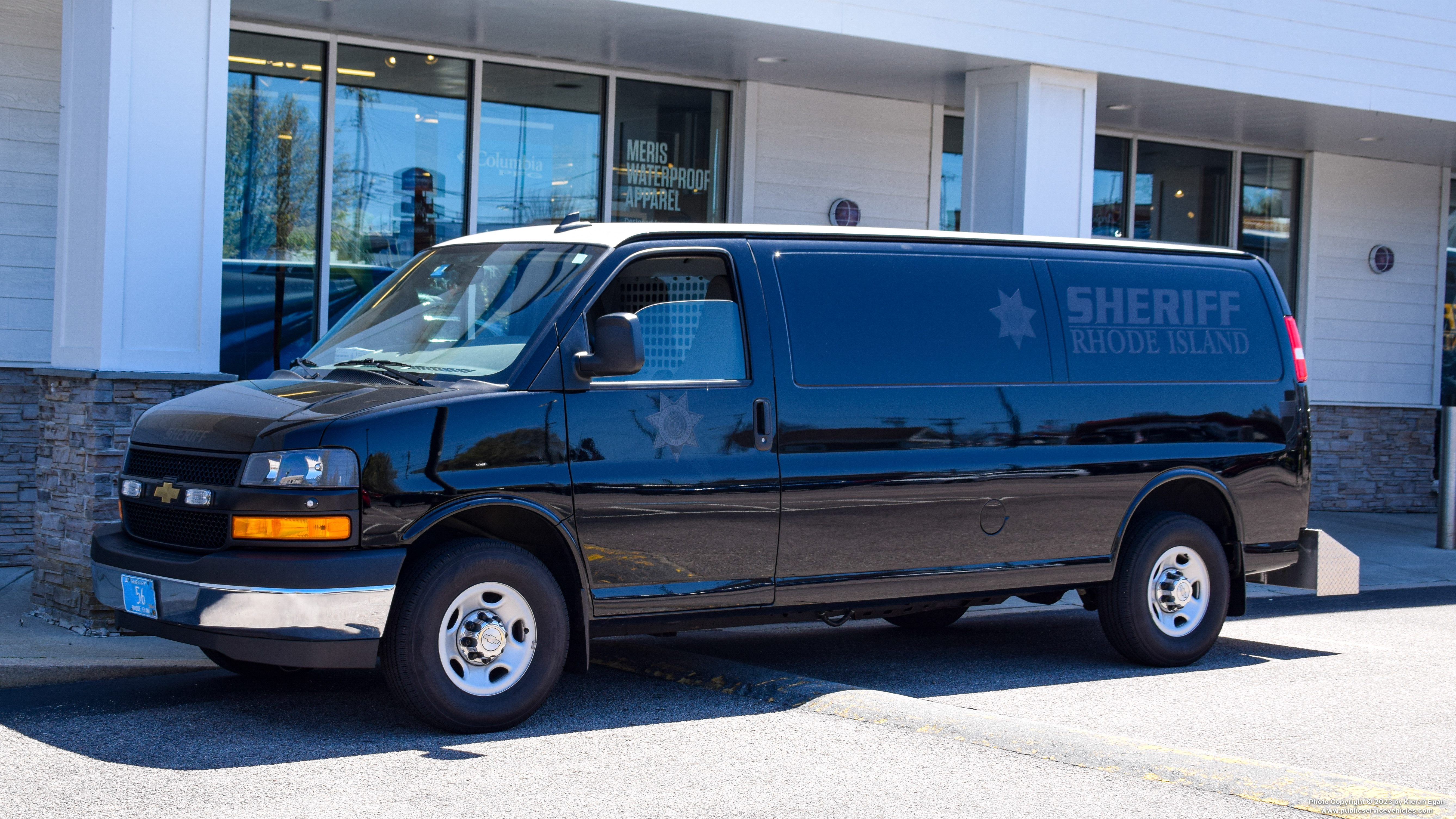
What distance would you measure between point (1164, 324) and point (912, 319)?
5.40 ft

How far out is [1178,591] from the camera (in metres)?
7.53

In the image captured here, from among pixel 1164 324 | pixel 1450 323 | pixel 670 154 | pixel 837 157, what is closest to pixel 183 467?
pixel 1164 324

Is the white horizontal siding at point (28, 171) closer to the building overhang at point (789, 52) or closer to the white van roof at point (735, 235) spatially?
the building overhang at point (789, 52)

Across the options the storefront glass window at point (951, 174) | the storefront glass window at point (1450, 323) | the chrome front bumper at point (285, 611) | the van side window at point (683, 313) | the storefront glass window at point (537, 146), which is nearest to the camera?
the chrome front bumper at point (285, 611)

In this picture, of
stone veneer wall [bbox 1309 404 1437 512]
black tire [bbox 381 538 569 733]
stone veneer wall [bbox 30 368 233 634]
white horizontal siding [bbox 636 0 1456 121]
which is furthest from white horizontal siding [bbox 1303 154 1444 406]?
stone veneer wall [bbox 30 368 233 634]

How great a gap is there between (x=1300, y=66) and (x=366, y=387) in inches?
364

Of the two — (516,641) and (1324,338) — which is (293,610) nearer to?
(516,641)

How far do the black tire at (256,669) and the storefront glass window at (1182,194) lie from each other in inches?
417

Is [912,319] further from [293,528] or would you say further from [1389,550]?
[1389,550]

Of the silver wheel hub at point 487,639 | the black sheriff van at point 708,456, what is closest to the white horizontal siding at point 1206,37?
the black sheriff van at point 708,456

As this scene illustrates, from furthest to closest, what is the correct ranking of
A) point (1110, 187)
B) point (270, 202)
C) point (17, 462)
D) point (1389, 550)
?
point (1110, 187) < point (1389, 550) < point (270, 202) < point (17, 462)

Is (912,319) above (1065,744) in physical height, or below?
above

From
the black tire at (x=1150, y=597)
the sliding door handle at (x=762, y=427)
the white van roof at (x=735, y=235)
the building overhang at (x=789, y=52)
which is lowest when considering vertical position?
the black tire at (x=1150, y=597)

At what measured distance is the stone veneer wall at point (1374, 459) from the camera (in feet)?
50.3
